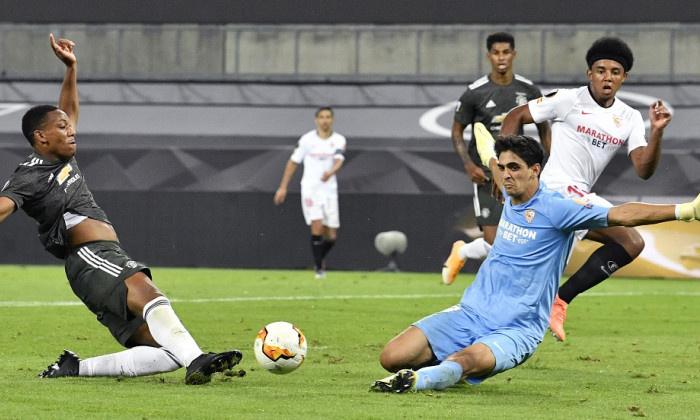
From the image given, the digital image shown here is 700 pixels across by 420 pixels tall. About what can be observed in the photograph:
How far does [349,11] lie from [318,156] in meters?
5.62

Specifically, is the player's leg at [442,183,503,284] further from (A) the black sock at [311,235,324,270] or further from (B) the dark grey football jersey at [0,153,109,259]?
(A) the black sock at [311,235,324,270]

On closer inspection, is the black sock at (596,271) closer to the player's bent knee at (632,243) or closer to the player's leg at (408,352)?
the player's bent knee at (632,243)

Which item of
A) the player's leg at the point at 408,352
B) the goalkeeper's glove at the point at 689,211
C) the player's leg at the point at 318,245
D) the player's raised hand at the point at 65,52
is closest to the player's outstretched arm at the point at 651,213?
the goalkeeper's glove at the point at 689,211

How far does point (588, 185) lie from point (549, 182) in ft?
1.04

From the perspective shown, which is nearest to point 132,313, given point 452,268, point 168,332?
point 168,332

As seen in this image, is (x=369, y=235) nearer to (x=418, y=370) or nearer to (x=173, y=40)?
(x=173, y=40)

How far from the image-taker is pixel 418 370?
6.59 metres

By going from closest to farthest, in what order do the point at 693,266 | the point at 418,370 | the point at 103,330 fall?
the point at 418,370, the point at 103,330, the point at 693,266

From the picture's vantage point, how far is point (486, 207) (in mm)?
10445

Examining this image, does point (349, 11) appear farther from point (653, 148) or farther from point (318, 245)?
point (653, 148)

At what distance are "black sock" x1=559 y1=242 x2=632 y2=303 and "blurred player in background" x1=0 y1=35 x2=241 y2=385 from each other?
10.8 feet

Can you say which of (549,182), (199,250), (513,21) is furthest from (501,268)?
(513,21)

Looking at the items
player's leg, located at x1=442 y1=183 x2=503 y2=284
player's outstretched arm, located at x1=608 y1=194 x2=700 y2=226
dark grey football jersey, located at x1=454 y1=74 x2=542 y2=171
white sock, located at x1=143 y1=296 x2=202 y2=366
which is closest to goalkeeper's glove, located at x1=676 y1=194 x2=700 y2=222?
player's outstretched arm, located at x1=608 y1=194 x2=700 y2=226

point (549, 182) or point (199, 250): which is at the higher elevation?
point (549, 182)
